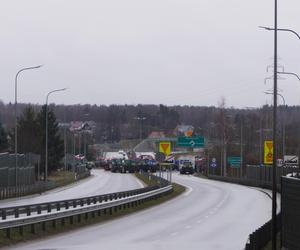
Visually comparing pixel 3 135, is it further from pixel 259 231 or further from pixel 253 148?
pixel 259 231

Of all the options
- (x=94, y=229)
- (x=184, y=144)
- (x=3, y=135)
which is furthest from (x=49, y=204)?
(x=3, y=135)

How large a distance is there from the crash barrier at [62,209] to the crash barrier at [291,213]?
→ 8541mm

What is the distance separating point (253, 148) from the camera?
12388cm

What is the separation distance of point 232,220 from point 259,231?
16.1m

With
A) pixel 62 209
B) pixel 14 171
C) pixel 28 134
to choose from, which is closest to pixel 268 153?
pixel 62 209

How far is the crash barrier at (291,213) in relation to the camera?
18.0 meters

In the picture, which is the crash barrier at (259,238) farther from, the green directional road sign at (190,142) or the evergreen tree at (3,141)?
the evergreen tree at (3,141)

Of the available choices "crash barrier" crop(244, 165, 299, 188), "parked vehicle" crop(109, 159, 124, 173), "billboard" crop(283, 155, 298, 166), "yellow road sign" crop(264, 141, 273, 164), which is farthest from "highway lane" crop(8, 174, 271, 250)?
"parked vehicle" crop(109, 159, 124, 173)

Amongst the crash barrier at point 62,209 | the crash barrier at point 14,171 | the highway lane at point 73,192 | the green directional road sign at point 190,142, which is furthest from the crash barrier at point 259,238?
the green directional road sign at point 190,142

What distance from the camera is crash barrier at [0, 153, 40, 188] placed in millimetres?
55938

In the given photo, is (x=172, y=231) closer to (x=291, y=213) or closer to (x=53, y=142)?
(x=291, y=213)

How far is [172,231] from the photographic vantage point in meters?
28.2

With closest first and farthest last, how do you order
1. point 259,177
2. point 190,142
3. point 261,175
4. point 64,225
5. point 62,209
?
point 64,225, point 62,209, point 190,142, point 261,175, point 259,177

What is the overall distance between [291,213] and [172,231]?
9.87 m
